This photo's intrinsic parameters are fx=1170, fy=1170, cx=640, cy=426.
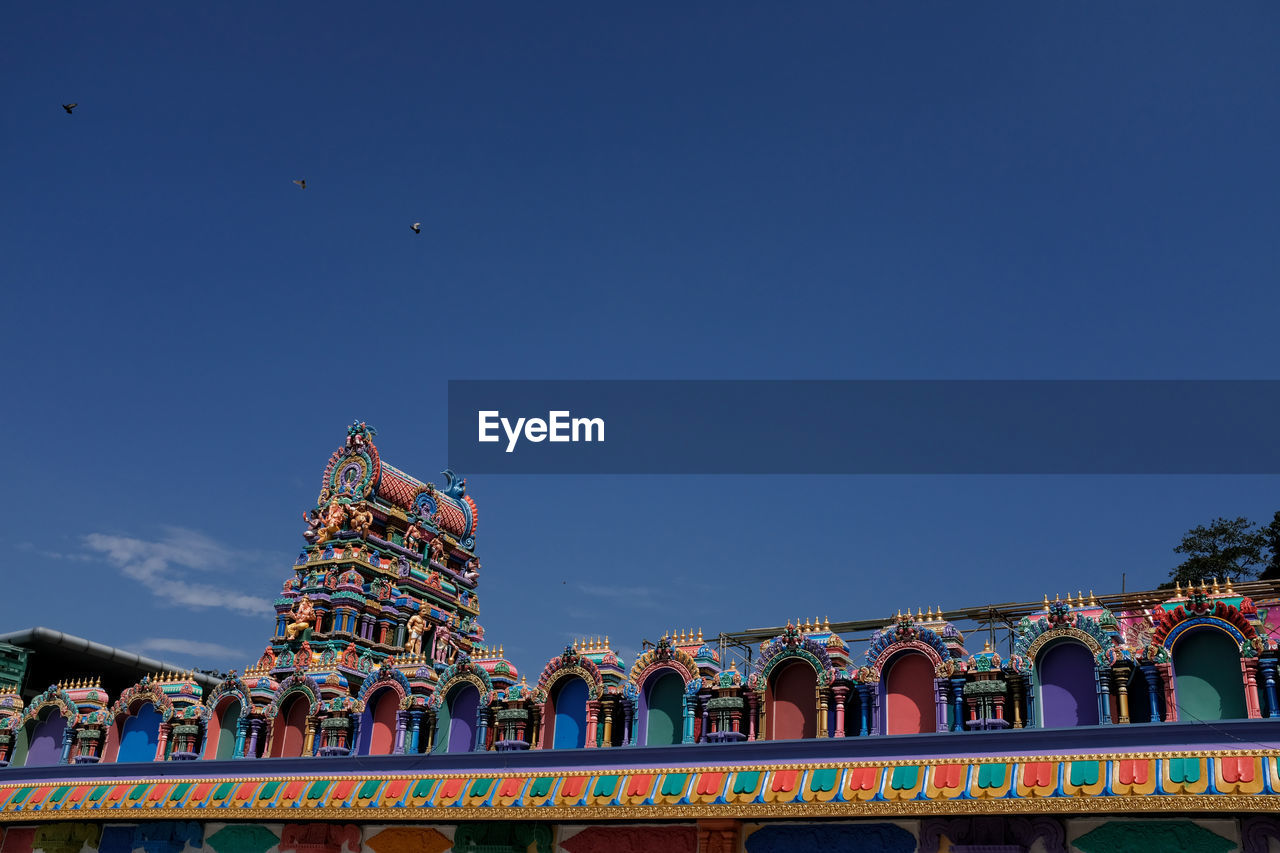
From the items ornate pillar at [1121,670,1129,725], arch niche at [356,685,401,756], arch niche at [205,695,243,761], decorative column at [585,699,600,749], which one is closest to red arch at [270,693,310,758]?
arch niche at [205,695,243,761]

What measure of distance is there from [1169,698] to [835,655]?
6.17 meters

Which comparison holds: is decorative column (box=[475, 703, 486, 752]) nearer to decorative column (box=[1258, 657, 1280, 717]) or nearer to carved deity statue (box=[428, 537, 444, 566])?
carved deity statue (box=[428, 537, 444, 566])

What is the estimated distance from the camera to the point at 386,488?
3959cm

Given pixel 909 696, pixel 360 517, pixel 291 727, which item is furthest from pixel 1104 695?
pixel 360 517

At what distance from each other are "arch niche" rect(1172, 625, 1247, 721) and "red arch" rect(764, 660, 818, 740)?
6.62 m

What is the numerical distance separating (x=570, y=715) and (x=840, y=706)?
250 inches

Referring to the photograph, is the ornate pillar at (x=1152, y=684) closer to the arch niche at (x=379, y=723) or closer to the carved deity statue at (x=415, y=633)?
the arch niche at (x=379, y=723)

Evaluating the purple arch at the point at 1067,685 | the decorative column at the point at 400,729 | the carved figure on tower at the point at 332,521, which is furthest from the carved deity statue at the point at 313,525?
the purple arch at the point at 1067,685

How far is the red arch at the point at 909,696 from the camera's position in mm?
22078

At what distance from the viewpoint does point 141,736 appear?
3209 centimetres

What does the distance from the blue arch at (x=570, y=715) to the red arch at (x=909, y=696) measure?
6803 millimetres

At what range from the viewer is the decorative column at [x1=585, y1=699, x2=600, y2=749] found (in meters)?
24.8

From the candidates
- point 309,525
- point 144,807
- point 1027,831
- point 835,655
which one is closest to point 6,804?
point 144,807

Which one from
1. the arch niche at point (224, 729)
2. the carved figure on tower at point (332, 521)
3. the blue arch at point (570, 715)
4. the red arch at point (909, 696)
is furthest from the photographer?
the carved figure on tower at point (332, 521)
